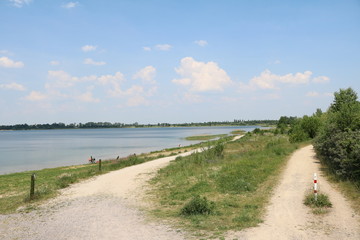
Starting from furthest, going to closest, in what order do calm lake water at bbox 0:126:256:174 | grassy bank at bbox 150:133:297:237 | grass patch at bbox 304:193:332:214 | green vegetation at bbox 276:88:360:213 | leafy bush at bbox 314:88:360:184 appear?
calm lake water at bbox 0:126:256:174 < leafy bush at bbox 314:88:360:184 < green vegetation at bbox 276:88:360:213 < grass patch at bbox 304:193:332:214 < grassy bank at bbox 150:133:297:237

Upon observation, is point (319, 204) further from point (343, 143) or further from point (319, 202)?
point (343, 143)

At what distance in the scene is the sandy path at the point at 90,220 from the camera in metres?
9.11

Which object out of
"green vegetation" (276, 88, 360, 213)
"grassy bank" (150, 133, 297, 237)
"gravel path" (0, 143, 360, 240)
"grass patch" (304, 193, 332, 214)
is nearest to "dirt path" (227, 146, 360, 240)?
"gravel path" (0, 143, 360, 240)

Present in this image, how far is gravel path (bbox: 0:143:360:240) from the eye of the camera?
8625mm

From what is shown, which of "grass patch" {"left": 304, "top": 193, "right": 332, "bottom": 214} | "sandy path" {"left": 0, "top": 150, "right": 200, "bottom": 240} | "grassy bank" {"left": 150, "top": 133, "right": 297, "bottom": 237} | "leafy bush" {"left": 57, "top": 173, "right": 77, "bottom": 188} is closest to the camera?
"sandy path" {"left": 0, "top": 150, "right": 200, "bottom": 240}

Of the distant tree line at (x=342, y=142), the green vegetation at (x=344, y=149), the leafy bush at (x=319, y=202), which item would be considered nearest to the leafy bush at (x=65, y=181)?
the leafy bush at (x=319, y=202)

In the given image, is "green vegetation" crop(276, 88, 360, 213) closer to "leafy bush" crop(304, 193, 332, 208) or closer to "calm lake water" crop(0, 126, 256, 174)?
"leafy bush" crop(304, 193, 332, 208)

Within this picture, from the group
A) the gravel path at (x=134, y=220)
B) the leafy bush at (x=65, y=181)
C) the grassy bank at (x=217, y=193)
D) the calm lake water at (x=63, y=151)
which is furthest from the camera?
the calm lake water at (x=63, y=151)

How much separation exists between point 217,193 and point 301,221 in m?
5.28

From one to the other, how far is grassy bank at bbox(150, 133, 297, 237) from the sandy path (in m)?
1.07

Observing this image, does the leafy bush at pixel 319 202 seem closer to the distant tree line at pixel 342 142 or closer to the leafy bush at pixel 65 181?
the distant tree line at pixel 342 142

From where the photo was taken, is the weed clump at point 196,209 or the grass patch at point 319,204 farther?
the weed clump at point 196,209

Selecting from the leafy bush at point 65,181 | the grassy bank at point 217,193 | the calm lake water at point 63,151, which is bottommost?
the calm lake water at point 63,151

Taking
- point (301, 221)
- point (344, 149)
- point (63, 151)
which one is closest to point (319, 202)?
point (301, 221)
